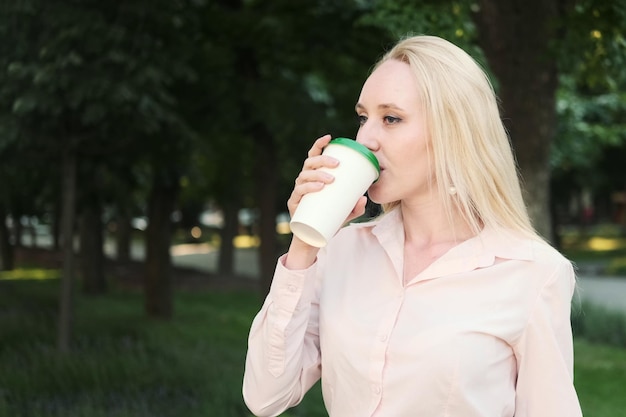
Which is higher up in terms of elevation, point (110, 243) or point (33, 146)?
point (33, 146)

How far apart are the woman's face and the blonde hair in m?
0.02

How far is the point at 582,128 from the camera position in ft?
51.0

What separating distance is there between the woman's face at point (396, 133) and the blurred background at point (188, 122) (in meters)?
0.70

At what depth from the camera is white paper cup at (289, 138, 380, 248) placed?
188cm

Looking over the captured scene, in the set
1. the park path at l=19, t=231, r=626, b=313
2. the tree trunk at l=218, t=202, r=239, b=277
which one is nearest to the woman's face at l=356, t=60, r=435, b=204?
the park path at l=19, t=231, r=626, b=313

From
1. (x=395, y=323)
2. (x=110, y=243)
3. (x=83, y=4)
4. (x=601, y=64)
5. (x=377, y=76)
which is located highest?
(x=83, y=4)

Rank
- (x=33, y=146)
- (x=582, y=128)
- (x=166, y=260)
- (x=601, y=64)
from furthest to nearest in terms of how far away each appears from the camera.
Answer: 1. (x=582, y=128)
2. (x=166, y=260)
3. (x=33, y=146)
4. (x=601, y=64)

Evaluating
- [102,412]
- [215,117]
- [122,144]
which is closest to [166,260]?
[215,117]

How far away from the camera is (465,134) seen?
6.63 feet

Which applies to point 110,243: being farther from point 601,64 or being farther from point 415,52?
point 415,52

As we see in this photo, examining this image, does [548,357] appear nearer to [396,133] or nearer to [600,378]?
[396,133]

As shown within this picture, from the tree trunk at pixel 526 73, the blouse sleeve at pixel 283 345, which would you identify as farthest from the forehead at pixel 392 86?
the tree trunk at pixel 526 73

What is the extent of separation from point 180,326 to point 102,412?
6.52m

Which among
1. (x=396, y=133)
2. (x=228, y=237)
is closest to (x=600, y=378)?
(x=396, y=133)
